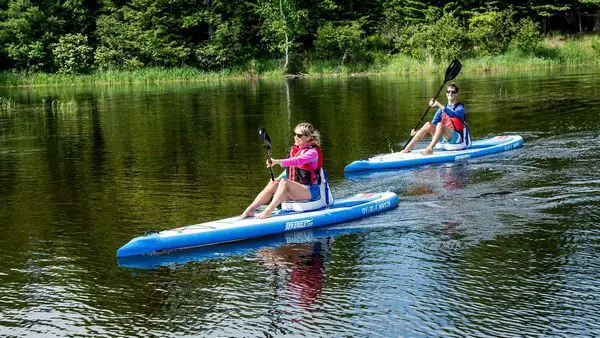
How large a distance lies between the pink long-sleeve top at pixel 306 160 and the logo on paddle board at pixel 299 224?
764mm

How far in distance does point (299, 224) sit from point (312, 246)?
71cm

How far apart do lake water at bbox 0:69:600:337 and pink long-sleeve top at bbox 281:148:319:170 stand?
3.14 ft

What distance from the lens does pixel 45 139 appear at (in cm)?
2297

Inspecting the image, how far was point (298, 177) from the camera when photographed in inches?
433

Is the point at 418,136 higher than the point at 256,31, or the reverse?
the point at 256,31

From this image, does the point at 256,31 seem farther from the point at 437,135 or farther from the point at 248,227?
the point at 248,227

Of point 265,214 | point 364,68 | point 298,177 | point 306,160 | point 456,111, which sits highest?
point 364,68

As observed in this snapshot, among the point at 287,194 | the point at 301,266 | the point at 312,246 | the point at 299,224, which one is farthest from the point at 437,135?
the point at 301,266

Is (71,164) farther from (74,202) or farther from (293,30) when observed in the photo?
(293,30)

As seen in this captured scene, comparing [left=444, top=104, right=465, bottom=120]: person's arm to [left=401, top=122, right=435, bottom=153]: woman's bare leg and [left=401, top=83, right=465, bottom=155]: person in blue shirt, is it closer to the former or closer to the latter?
[left=401, top=83, right=465, bottom=155]: person in blue shirt

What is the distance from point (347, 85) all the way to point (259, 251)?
33.4 metres

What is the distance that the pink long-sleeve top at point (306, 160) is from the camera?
35.3 feet

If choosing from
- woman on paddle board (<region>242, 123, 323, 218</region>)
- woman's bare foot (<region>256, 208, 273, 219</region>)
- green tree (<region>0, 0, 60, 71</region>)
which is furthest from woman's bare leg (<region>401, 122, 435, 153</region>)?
green tree (<region>0, 0, 60, 71</region>)

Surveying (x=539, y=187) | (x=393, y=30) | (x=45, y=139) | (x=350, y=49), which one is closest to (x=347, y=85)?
(x=350, y=49)
